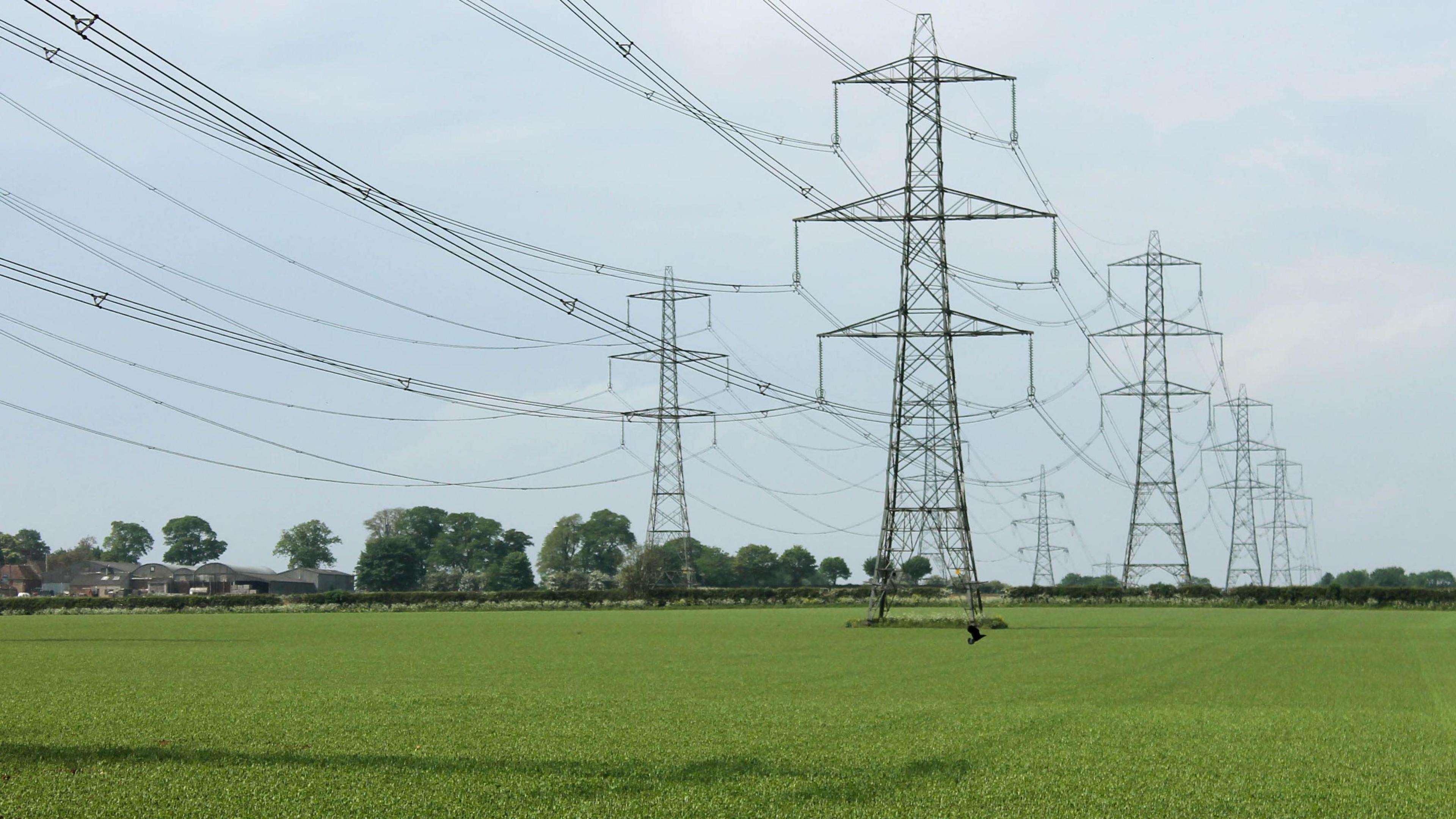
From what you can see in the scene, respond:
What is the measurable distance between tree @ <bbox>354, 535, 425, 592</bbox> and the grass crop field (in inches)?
4668

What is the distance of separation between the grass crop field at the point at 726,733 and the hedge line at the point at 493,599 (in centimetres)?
5497

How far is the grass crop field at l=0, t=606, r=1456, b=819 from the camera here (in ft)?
43.0

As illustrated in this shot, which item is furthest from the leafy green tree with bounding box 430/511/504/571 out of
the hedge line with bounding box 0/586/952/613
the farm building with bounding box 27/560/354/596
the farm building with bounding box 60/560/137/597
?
the hedge line with bounding box 0/586/952/613

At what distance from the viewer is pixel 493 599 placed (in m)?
96.5

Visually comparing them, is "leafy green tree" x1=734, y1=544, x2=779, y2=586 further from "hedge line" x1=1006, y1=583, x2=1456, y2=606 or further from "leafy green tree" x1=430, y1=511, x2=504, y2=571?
"hedge line" x1=1006, y1=583, x2=1456, y2=606

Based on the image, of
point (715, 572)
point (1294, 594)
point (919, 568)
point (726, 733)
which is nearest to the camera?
point (726, 733)

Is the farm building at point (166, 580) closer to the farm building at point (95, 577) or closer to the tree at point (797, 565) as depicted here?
the farm building at point (95, 577)

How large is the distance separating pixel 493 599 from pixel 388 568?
63.0 m

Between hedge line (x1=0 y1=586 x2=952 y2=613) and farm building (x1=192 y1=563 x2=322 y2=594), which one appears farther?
farm building (x1=192 y1=563 x2=322 y2=594)

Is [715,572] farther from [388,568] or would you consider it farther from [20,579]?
[20,579]

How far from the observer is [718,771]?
48.2 ft

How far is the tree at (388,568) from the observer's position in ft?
506

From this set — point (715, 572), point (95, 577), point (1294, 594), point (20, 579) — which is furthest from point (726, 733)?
point (20, 579)

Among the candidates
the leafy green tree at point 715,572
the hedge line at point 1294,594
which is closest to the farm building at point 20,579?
the leafy green tree at point 715,572
